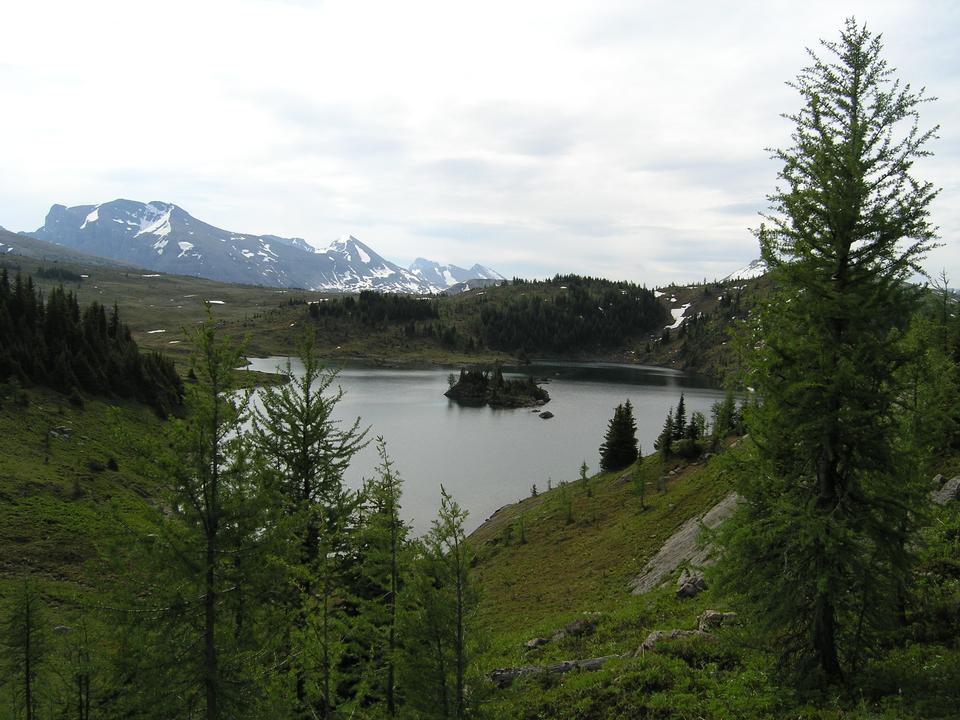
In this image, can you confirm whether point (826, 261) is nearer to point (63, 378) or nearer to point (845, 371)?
point (845, 371)

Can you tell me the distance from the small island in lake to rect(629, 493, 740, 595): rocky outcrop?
315 ft

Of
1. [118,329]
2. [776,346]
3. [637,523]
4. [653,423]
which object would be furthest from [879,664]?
[118,329]

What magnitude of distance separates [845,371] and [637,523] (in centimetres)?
2834

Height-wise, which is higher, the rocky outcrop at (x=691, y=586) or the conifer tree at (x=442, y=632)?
the conifer tree at (x=442, y=632)

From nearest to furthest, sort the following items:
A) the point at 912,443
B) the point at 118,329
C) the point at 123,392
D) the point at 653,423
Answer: the point at 912,443, the point at 123,392, the point at 118,329, the point at 653,423

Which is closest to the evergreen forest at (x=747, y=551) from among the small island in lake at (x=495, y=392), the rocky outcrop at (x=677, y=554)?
the rocky outcrop at (x=677, y=554)

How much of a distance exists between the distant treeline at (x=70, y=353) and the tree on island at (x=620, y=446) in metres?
57.2

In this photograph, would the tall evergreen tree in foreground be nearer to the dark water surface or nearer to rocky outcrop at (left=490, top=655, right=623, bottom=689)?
rocky outcrop at (left=490, top=655, right=623, bottom=689)

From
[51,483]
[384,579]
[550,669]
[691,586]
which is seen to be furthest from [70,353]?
[691,586]

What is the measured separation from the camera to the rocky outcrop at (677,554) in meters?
25.5

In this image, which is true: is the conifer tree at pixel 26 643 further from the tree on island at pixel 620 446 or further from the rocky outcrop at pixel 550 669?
the tree on island at pixel 620 446

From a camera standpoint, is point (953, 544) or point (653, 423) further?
point (653, 423)

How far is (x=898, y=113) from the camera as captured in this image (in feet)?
37.4

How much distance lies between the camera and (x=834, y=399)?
437 inches
